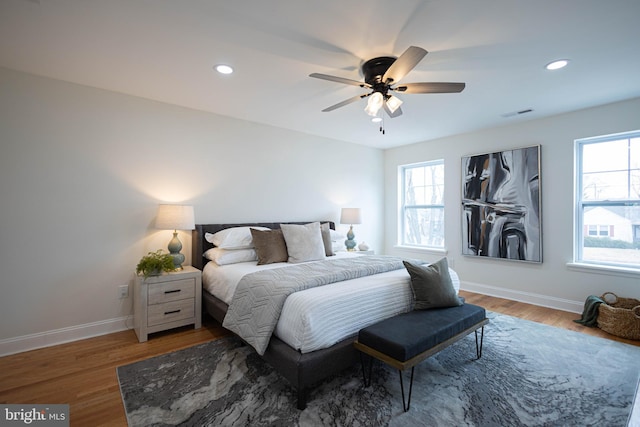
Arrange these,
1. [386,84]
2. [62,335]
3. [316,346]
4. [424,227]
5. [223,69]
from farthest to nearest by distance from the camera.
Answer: [424,227]
[62,335]
[223,69]
[386,84]
[316,346]

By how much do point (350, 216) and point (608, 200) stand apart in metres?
3.20

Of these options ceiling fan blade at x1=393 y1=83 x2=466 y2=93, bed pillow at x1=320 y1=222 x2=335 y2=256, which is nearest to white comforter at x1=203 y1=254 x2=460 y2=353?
bed pillow at x1=320 y1=222 x2=335 y2=256

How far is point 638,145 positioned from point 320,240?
3769 mm

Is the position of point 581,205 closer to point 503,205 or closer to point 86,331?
point 503,205

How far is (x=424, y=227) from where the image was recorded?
5250mm

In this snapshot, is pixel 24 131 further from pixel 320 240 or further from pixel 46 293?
pixel 320 240

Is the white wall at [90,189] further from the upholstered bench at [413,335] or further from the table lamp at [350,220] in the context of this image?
the upholstered bench at [413,335]

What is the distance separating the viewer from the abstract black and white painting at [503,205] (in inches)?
152

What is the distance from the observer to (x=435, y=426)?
1681 millimetres

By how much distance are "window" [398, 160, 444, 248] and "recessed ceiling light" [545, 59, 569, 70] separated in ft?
8.24

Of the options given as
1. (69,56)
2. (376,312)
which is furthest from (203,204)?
(376,312)

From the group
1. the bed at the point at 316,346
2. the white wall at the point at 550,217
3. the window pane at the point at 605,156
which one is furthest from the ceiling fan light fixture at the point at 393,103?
the window pane at the point at 605,156

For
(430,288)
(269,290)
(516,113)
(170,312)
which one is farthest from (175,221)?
(516,113)

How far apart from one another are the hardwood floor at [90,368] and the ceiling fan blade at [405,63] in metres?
2.82
